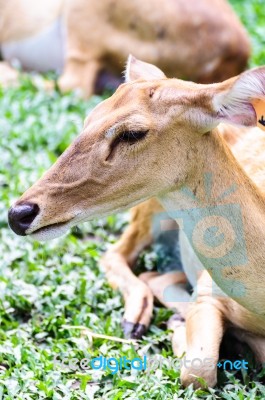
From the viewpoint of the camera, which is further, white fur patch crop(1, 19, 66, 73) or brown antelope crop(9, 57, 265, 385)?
white fur patch crop(1, 19, 66, 73)

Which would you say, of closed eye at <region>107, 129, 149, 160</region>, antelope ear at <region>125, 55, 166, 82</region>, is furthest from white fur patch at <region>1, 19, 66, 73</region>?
closed eye at <region>107, 129, 149, 160</region>

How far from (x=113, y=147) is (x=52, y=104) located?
391 cm

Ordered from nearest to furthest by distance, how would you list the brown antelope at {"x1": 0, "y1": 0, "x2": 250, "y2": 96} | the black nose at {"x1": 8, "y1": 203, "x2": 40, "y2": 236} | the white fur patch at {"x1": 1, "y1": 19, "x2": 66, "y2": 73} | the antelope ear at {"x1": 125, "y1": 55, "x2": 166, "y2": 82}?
the black nose at {"x1": 8, "y1": 203, "x2": 40, "y2": 236}
the antelope ear at {"x1": 125, "y1": 55, "x2": 166, "y2": 82}
the brown antelope at {"x1": 0, "y1": 0, "x2": 250, "y2": 96}
the white fur patch at {"x1": 1, "y1": 19, "x2": 66, "y2": 73}

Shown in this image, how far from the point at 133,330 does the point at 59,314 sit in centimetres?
38

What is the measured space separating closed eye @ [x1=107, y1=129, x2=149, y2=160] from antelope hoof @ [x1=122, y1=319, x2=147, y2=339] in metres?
1.21

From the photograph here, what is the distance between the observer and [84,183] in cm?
382

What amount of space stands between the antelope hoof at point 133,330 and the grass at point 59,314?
0.12ft

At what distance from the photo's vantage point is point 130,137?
3809mm

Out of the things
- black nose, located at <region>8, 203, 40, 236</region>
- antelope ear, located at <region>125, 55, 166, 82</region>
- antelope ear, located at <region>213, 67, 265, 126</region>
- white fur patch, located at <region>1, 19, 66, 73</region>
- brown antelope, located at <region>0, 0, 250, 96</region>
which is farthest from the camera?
white fur patch, located at <region>1, 19, 66, 73</region>

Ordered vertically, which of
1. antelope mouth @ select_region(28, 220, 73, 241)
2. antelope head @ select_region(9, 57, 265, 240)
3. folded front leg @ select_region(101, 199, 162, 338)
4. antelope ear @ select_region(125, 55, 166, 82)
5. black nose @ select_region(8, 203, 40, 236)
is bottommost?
folded front leg @ select_region(101, 199, 162, 338)

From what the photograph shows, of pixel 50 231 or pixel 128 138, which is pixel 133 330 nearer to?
pixel 50 231

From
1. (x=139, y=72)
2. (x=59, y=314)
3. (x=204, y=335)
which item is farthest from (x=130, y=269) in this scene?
(x=139, y=72)

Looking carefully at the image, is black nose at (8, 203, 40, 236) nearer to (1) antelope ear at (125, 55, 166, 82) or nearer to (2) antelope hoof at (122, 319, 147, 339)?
(1) antelope ear at (125, 55, 166, 82)

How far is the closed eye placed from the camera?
3.80 meters
